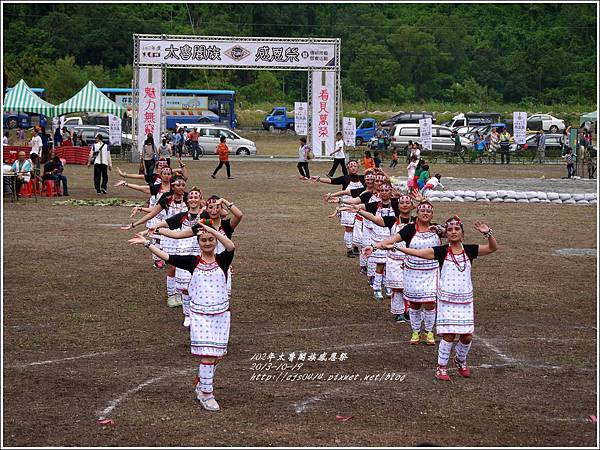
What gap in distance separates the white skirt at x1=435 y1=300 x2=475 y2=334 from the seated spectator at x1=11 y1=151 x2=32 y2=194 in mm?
20497

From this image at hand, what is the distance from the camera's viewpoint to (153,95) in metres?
45.3

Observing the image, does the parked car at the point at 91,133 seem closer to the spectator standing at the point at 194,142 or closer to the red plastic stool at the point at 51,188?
the spectator standing at the point at 194,142

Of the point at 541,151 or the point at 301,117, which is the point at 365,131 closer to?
the point at 301,117

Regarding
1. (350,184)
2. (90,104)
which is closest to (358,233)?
(350,184)

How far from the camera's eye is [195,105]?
6956cm

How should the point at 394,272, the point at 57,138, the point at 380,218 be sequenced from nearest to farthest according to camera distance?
the point at 394,272 < the point at 380,218 < the point at 57,138

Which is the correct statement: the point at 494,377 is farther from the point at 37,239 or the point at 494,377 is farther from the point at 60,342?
the point at 37,239

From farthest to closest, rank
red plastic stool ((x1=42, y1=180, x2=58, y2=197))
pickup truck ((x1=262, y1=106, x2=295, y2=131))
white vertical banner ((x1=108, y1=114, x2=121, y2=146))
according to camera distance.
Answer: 1. pickup truck ((x1=262, y1=106, x2=295, y2=131))
2. white vertical banner ((x1=108, y1=114, x2=121, y2=146))
3. red plastic stool ((x1=42, y1=180, x2=58, y2=197))

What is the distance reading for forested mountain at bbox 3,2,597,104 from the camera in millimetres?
84375

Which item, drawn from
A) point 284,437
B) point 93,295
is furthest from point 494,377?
point 93,295

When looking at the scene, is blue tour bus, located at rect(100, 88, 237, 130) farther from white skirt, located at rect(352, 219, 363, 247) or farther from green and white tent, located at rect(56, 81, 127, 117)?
white skirt, located at rect(352, 219, 363, 247)

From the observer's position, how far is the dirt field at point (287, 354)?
358 inches

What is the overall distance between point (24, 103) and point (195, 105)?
79.8 ft

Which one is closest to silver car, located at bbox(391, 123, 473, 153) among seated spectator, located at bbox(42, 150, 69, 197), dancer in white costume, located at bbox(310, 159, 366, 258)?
seated spectator, located at bbox(42, 150, 69, 197)
